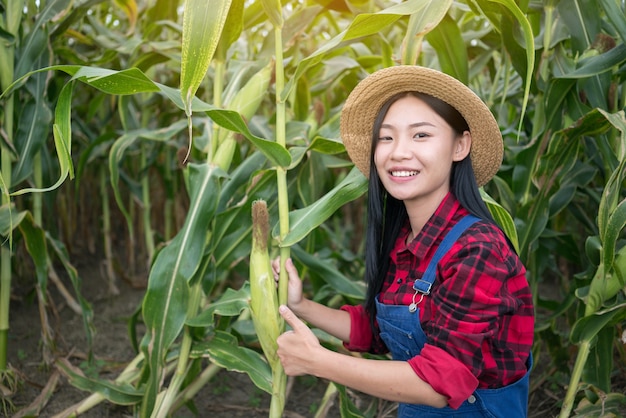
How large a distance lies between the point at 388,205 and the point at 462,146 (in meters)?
0.26

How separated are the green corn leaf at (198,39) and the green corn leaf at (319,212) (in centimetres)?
41

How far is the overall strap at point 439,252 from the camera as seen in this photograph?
126cm

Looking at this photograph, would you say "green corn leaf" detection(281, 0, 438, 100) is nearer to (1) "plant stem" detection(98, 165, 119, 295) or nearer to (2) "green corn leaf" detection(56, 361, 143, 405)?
(2) "green corn leaf" detection(56, 361, 143, 405)

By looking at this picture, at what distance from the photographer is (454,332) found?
3.78 ft

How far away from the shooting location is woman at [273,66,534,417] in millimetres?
1165

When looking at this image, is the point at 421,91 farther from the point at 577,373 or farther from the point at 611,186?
the point at 577,373

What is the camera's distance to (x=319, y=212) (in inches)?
56.7

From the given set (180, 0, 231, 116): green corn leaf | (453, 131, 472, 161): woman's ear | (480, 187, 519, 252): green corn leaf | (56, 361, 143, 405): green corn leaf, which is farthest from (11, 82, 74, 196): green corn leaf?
(480, 187, 519, 252): green corn leaf

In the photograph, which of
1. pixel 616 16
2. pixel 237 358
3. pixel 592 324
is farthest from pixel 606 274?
pixel 237 358

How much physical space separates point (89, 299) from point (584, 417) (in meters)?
2.31

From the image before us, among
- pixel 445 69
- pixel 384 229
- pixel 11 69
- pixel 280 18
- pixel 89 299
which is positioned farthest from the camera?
pixel 89 299

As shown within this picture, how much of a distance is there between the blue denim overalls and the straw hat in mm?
170

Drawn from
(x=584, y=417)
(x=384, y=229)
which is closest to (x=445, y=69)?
(x=384, y=229)

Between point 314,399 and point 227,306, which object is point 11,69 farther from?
point 314,399
